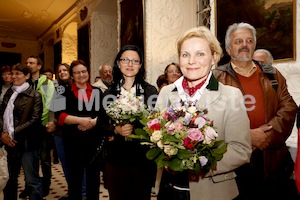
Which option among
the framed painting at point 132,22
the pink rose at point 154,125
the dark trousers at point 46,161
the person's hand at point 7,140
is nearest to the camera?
the pink rose at point 154,125

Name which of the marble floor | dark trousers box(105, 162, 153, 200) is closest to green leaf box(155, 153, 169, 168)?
dark trousers box(105, 162, 153, 200)

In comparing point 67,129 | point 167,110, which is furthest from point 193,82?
point 67,129

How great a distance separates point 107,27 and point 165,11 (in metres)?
4.64

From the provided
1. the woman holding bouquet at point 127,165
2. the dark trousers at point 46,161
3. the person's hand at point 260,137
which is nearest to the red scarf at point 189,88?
the woman holding bouquet at point 127,165

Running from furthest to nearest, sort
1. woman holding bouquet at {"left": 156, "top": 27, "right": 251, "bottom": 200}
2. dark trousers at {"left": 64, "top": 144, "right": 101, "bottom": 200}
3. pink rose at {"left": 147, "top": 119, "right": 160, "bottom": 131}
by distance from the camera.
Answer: dark trousers at {"left": 64, "top": 144, "right": 101, "bottom": 200}, woman holding bouquet at {"left": 156, "top": 27, "right": 251, "bottom": 200}, pink rose at {"left": 147, "top": 119, "right": 160, "bottom": 131}

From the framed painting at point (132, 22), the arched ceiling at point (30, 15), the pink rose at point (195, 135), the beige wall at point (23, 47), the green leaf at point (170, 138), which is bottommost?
the green leaf at point (170, 138)

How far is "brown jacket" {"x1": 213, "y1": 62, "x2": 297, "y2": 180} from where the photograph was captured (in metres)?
2.65

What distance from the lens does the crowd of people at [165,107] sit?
1.94 m

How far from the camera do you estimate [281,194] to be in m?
3.01

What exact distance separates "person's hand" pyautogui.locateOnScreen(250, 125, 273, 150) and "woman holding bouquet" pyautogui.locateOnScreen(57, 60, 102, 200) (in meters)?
1.78

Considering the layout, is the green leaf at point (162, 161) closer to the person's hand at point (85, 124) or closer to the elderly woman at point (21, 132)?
the person's hand at point (85, 124)

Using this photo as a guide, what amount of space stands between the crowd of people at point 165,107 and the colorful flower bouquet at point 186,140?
0.20 m

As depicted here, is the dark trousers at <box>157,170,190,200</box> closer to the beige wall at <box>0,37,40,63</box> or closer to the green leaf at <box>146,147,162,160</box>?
the green leaf at <box>146,147,162,160</box>

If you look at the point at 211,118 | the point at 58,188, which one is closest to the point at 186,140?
the point at 211,118
